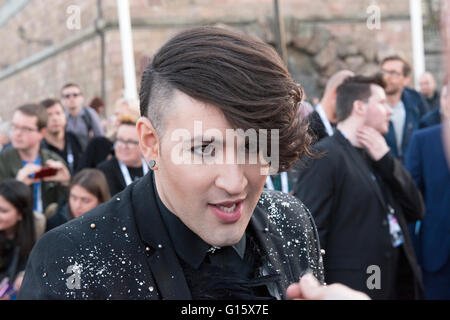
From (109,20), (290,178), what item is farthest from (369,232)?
(109,20)

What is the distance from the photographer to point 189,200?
1.56 m

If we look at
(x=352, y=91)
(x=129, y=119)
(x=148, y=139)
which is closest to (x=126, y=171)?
(x=129, y=119)

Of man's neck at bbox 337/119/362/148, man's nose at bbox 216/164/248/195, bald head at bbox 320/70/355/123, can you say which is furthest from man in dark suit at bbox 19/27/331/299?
bald head at bbox 320/70/355/123

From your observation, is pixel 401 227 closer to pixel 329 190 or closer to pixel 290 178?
pixel 329 190

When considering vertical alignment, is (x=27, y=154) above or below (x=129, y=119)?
below

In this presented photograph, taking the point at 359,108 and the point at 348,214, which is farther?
the point at 359,108

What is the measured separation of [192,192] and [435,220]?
→ 10.9 feet

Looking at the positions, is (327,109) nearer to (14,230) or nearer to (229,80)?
(14,230)

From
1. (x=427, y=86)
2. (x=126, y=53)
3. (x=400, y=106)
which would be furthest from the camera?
(x=126, y=53)

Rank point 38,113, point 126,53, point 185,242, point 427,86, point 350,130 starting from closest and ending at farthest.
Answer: point 185,242, point 350,130, point 38,113, point 427,86, point 126,53

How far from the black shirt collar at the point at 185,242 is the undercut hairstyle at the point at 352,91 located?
2687 millimetres

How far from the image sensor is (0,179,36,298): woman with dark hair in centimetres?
400

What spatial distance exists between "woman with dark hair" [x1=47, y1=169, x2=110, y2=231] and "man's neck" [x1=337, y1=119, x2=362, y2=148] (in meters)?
1.68

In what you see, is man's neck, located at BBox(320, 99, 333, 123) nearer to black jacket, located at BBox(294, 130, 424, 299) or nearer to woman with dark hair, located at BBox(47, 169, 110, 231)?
black jacket, located at BBox(294, 130, 424, 299)
